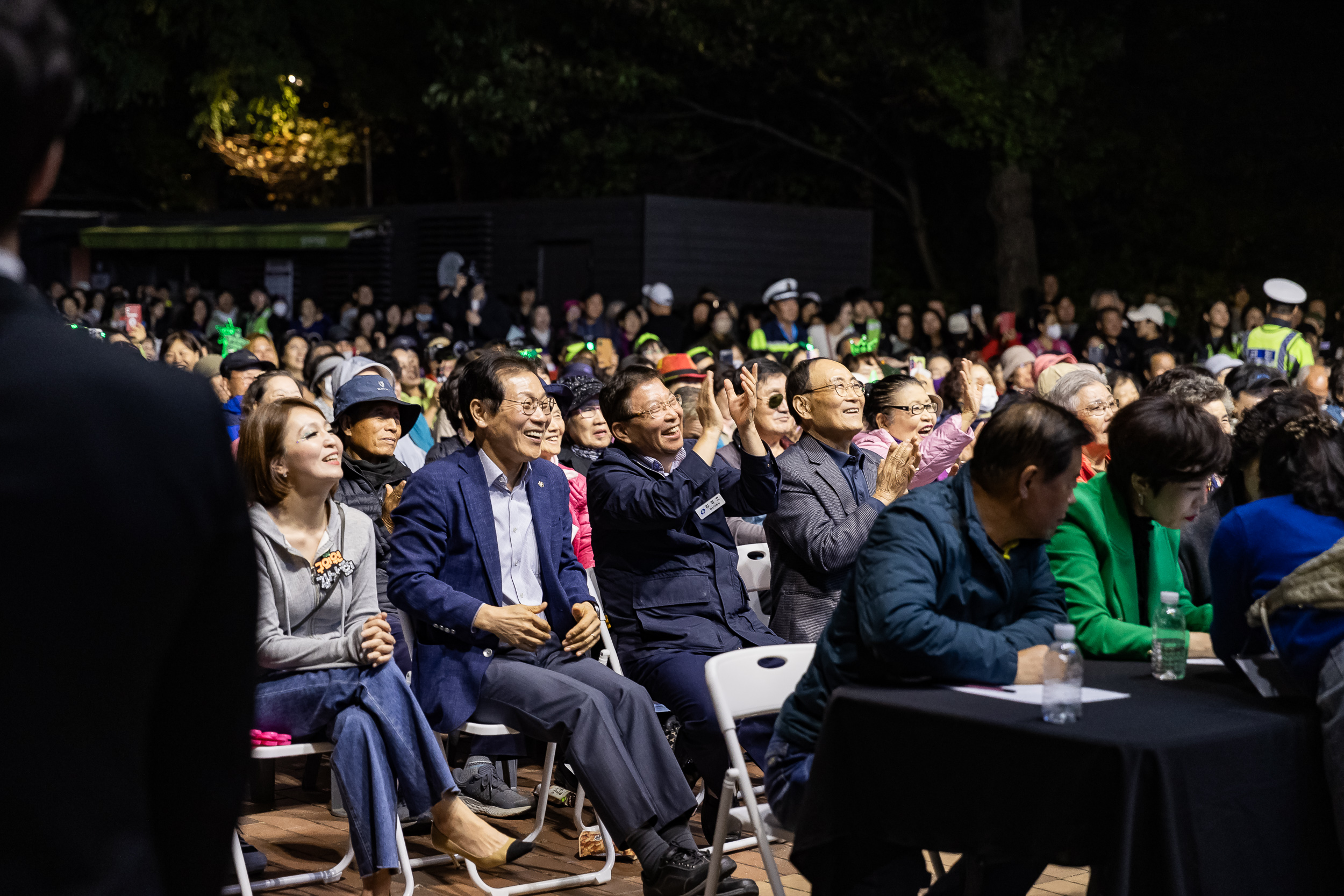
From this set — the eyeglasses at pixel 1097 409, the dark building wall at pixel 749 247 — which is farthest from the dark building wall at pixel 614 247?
the eyeglasses at pixel 1097 409

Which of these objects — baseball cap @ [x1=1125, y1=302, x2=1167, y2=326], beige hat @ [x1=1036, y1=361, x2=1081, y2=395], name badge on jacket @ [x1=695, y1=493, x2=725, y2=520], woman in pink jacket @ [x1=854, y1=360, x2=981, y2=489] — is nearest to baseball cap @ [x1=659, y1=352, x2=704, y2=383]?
woman in pink jacket @ [x1=854, y1=360, x2=981, y2=489]

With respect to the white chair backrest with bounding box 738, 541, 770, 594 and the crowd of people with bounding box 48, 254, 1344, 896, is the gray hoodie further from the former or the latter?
the white chair backrest with bounding box 738, 541, 770, 594

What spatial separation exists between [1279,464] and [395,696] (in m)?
2.50

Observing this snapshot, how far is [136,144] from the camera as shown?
28812mm

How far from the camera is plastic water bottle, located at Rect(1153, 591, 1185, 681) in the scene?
3461mm

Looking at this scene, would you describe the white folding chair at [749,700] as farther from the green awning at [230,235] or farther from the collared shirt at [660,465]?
the green awning at [230,235]

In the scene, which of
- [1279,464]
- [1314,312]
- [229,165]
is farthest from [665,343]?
[229,165]

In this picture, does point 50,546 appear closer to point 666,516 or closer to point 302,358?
point 666,516

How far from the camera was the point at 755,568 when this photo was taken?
225 inches

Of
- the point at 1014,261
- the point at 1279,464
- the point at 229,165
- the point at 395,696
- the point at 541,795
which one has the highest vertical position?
the point at 229,165

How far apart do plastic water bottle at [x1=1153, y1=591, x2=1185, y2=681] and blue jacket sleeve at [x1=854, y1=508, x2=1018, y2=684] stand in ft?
1.43

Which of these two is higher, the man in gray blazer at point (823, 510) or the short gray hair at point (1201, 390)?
the short gray hair at point (1201, 390)

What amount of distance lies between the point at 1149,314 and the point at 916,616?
12645mm

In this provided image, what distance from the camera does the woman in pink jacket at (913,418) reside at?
20.6ft
